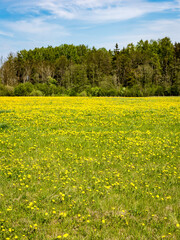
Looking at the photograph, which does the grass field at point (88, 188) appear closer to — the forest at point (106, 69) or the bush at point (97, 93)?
the bush at point (97, 93)

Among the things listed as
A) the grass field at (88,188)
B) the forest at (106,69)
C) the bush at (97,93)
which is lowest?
the grass field at (88,188)

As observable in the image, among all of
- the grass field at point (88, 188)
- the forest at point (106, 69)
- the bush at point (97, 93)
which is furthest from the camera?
the forest at point (106, 69)

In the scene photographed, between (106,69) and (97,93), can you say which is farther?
(106,69)

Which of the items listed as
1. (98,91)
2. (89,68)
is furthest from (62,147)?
(89,68)

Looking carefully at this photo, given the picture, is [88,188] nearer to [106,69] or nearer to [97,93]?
[97,93]

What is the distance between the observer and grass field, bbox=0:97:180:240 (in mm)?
3975

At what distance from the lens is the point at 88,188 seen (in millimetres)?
5355

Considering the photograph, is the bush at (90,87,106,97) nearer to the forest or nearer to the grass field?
the forest

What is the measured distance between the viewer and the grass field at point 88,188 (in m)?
3.97

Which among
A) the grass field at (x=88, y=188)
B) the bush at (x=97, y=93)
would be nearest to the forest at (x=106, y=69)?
the bush at (x=97, y=93)

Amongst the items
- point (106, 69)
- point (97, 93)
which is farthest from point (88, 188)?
point (106, 69)

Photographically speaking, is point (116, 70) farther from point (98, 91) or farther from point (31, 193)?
point (31, 193)

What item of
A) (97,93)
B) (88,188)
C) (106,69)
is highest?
(106,69)

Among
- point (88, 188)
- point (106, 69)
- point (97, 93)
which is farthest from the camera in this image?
point (106, 69)
